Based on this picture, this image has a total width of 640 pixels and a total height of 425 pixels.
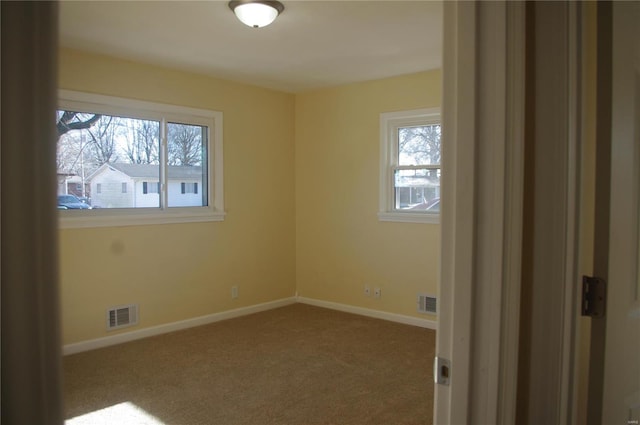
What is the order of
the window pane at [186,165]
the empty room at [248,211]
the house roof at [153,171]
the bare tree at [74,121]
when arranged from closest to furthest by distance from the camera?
the empty room at [248,211]
the bare tree at [74,121]
the house roof at [153,171]
the window pane at [186,165]

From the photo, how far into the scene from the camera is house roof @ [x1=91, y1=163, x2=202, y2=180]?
419 centimetres

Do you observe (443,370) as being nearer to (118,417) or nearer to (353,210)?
(118,417)

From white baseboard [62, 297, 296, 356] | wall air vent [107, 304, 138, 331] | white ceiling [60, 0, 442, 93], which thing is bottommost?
white baseboard [62, 297, 296, 356]

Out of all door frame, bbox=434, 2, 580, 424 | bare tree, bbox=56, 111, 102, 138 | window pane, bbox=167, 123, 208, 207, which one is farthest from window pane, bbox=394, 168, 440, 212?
door frame, bbox=434, 2, 580, 424

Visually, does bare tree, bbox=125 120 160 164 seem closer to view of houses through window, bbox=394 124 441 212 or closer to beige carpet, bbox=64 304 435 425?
beige carpet, bbox=64 304 435 425

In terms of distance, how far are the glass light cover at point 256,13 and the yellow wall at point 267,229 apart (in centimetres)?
172

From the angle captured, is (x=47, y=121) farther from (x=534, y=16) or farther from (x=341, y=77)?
(x=341, y=77)

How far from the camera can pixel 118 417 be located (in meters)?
2.76

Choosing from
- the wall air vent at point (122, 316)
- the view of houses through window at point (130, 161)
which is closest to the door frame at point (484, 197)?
the view of houses through window at point (130, 161)

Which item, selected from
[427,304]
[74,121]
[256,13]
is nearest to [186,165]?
[74,121]

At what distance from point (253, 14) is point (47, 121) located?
8.50ft

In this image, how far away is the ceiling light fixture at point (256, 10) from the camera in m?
2.83

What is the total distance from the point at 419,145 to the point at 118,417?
3.54m

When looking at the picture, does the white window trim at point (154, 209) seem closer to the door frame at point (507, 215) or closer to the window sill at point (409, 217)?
the window sill at point (409, 217)
